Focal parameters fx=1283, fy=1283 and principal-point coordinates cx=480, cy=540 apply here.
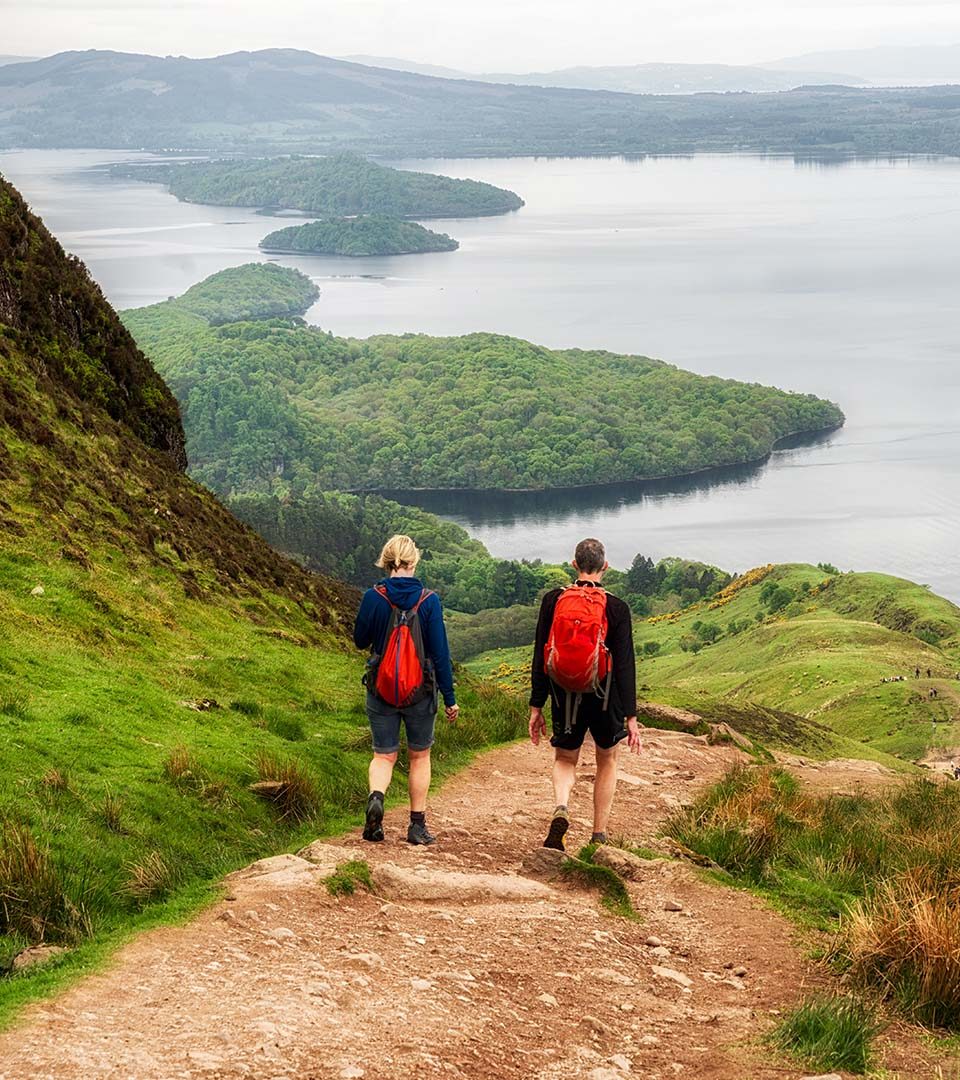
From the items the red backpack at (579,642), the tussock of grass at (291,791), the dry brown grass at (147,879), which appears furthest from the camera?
the tussock of grass at (291,791)

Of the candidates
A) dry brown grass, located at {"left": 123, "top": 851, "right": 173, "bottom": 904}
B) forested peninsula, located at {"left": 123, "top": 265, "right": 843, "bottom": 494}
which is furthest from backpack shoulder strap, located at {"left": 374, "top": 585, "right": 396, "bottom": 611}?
forested peninsula, located at {"left": 123, "top": 265, "right": 843, "bottom": 494}

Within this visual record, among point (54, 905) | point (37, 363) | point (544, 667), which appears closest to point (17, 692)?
point (54, 905)

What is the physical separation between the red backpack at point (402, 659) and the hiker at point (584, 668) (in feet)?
2.44

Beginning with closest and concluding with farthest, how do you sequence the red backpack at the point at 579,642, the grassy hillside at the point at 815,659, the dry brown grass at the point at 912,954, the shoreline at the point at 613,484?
the dry brown grass at the point at 912,954 < the red backpack at the point at 579,642 < the grassy hillside at the point at 815,659 < the shoreline at the point at 613,484

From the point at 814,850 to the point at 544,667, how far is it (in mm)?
2504

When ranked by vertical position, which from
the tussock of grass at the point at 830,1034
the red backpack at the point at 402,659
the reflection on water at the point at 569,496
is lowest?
the reflection on water at the point at 569,496

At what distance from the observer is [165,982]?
5.50 m

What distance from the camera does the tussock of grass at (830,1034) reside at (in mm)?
5305

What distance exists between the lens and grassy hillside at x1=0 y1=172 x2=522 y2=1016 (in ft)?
23.0

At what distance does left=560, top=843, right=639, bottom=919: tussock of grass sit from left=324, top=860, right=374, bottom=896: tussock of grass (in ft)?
4.50

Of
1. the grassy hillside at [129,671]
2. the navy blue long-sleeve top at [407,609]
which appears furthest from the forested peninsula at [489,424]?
the navy blue long-sleeve top at [407,609]

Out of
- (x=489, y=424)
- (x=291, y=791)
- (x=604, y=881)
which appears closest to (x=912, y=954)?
(x=604, y=881)

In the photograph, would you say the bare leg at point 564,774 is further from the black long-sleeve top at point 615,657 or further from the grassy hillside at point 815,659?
the grassy hillside at point 815,659

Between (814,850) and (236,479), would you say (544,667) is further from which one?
(236,479)
